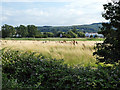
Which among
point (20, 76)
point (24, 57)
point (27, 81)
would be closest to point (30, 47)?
point (24, 57)

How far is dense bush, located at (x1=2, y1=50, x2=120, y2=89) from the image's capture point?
423cm

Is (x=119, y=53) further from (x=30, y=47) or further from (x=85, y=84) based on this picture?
(x=30, y=47)

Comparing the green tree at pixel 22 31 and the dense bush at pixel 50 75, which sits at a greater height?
the green tree at pixel 22 31

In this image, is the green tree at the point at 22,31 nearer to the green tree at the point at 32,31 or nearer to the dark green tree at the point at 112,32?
the green tree at the point at 32,31

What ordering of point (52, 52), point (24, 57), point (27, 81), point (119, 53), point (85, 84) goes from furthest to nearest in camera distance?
point (52, 52) < point (24, 57) < point (119, 53) < point (27, 81) < point (85, 84)

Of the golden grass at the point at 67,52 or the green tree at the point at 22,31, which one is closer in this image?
the golden grass at the point at 67,52

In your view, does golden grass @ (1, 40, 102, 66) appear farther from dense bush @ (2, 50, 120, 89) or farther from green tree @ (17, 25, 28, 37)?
green tree @ (17, 25, 28, 37)

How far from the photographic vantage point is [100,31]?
5.71m

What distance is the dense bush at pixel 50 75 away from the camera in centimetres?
423

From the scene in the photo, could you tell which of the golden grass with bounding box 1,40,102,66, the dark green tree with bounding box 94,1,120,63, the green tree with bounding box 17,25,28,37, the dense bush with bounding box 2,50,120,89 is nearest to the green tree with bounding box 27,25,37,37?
the green tree with bounding box 17,25,28,37

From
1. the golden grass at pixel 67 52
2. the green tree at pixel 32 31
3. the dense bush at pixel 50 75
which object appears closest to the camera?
the dense bush at pixel 50 75

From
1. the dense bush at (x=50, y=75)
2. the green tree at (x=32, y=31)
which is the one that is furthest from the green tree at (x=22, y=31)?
the dense bush at (x=50, y=75)

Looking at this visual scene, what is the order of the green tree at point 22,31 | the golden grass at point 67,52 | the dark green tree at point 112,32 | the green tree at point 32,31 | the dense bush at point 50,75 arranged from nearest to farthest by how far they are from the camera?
the dense bush at point 50,75
the dark green tree at point 112,32
the golden grass at point 67,52
the green tree at point 22,31
the green tree at point 32,31

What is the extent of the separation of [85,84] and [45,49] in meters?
3.58
